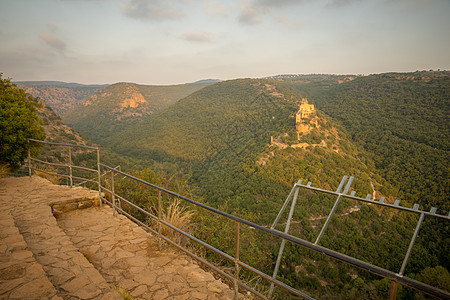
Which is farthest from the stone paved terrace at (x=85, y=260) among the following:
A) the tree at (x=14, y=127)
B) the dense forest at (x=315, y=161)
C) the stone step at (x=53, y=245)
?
the tree at (x=14, y=127)

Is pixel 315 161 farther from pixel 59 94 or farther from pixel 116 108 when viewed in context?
pixel 59 94

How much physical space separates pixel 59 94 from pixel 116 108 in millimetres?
41258

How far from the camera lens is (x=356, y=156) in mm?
35719

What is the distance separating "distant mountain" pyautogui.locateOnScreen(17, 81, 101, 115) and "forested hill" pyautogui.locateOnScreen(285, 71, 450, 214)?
337 feet

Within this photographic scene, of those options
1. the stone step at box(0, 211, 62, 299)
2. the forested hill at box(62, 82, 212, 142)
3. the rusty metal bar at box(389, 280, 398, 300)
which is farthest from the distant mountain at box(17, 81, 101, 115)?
the rusty metal bar at box(389, 280, 398, 300)

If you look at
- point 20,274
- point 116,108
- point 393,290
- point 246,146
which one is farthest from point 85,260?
point 116,108

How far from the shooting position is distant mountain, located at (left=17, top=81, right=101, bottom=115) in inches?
3501

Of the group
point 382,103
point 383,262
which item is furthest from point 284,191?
point 382,103

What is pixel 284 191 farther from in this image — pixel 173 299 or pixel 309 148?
pixel 173 299

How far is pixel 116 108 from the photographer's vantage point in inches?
3182

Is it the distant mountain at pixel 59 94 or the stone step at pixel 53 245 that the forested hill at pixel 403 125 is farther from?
the distant mountain at pixel 59 94

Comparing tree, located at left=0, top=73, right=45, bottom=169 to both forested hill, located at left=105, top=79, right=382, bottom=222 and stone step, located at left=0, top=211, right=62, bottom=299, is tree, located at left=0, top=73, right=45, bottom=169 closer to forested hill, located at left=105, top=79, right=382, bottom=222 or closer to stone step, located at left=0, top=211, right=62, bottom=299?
stone step, located at left=0, top=211, right=62, bottom=299

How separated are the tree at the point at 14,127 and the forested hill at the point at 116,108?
2221 inches

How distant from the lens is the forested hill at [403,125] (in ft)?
94.4
